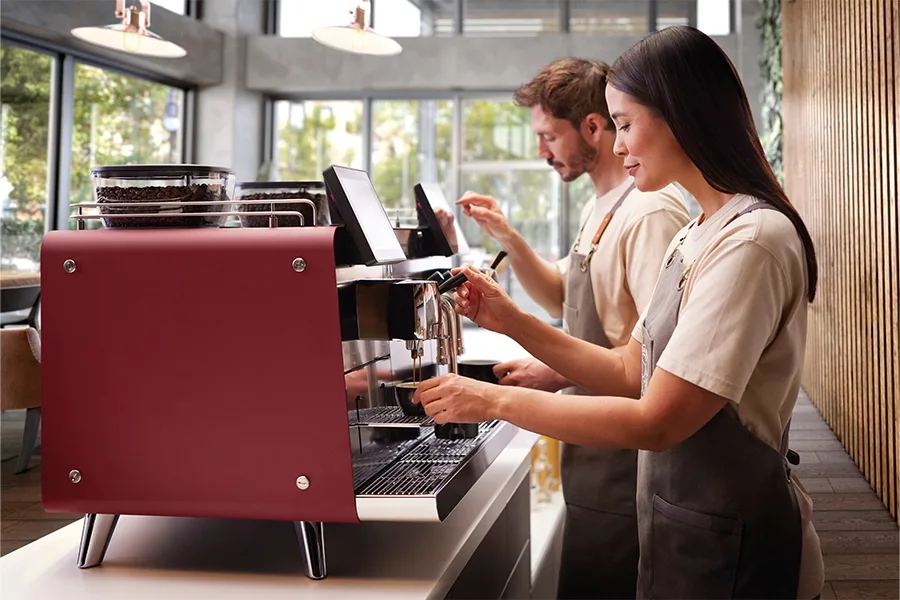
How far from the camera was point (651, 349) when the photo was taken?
1.30m

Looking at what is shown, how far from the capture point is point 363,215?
4.51 ft

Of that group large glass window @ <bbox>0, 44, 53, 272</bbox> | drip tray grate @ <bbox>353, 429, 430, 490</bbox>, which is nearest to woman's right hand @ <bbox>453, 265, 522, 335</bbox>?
drip tray grate @ <bbox>353, 429, 430, 490</bbox>

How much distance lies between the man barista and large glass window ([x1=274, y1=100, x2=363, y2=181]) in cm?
814

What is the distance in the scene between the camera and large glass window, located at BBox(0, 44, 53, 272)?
253 inches

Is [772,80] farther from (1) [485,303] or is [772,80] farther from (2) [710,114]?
(2) [710,114]

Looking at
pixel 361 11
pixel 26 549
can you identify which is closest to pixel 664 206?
pixel 26 549

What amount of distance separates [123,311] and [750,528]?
96 cm

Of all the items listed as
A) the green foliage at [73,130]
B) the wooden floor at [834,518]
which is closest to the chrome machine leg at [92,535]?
the wooden floor at [834,518]

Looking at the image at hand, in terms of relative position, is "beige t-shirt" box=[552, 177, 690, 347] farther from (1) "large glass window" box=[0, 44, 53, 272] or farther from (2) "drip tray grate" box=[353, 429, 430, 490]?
(1) "large glass window" box=[0, 44, 53, 272]

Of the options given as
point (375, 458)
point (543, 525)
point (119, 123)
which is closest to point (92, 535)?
point (375, 458)

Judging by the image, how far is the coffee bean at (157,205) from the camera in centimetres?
134

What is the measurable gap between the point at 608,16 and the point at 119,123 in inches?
216

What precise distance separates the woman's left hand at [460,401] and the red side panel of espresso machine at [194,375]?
0.14 metres

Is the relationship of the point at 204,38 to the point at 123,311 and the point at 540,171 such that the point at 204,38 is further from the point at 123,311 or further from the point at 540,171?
the point at 123,311
